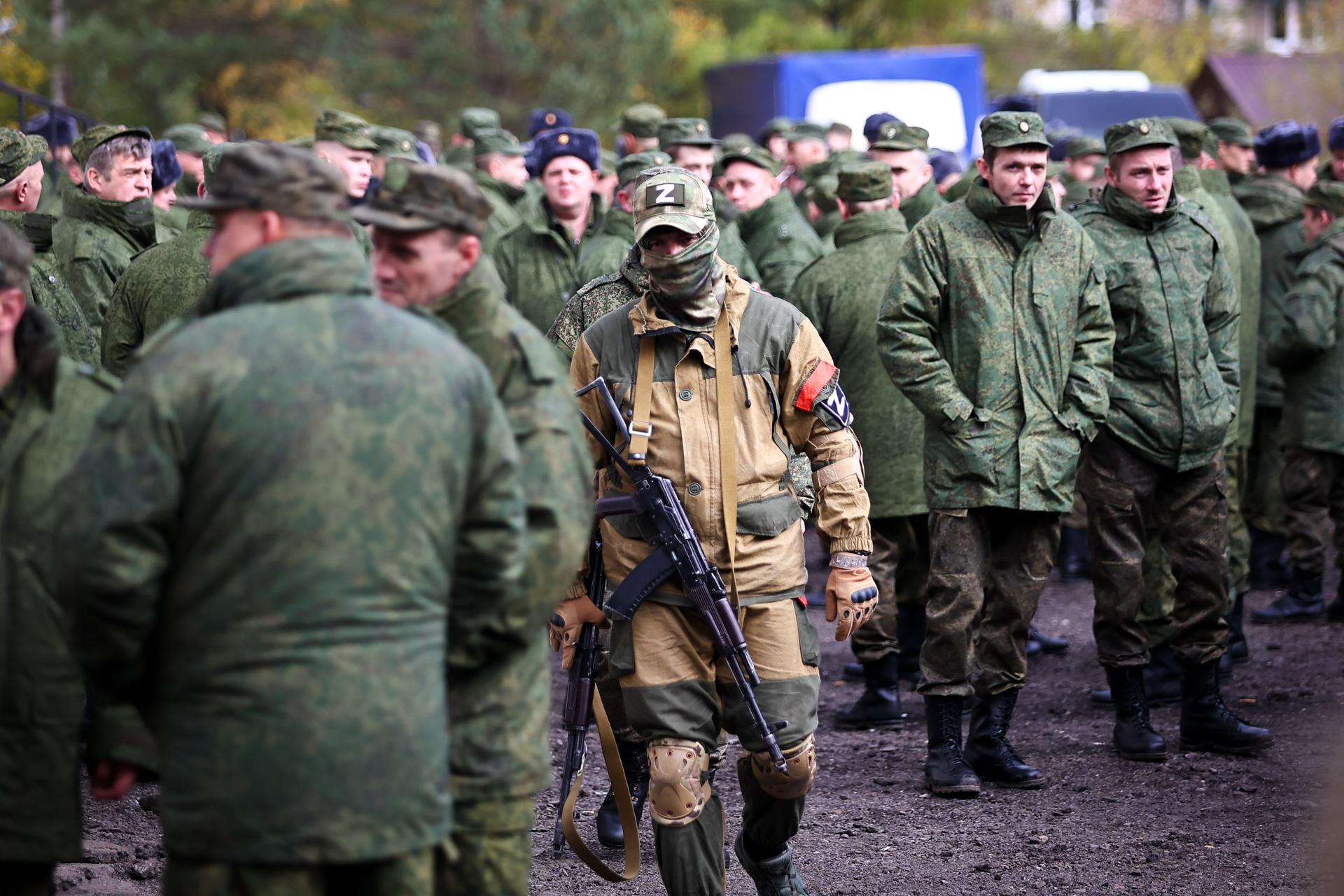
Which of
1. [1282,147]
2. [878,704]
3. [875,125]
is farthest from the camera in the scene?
[1282,147]

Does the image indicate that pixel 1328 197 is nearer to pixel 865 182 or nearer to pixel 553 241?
pixel 865 182

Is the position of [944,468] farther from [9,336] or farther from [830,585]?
[9,336]

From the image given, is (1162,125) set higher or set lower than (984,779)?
higher

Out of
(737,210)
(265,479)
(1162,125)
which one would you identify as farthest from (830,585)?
(737,210)

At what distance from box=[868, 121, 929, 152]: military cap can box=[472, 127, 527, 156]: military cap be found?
340 cm

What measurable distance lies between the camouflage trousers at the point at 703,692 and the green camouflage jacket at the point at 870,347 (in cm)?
309

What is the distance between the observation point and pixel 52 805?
375 cm

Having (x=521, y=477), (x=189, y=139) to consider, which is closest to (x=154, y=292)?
(x=521, y=477)

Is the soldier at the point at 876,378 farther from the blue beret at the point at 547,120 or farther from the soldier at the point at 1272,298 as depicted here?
the blue beret at the point at 547,120

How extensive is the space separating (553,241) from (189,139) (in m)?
5.41

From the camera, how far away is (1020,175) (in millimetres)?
6762

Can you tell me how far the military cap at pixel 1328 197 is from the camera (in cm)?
955

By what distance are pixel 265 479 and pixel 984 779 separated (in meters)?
4.53

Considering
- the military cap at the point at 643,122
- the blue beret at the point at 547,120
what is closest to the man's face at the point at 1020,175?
the military cap at the point at 643,122
